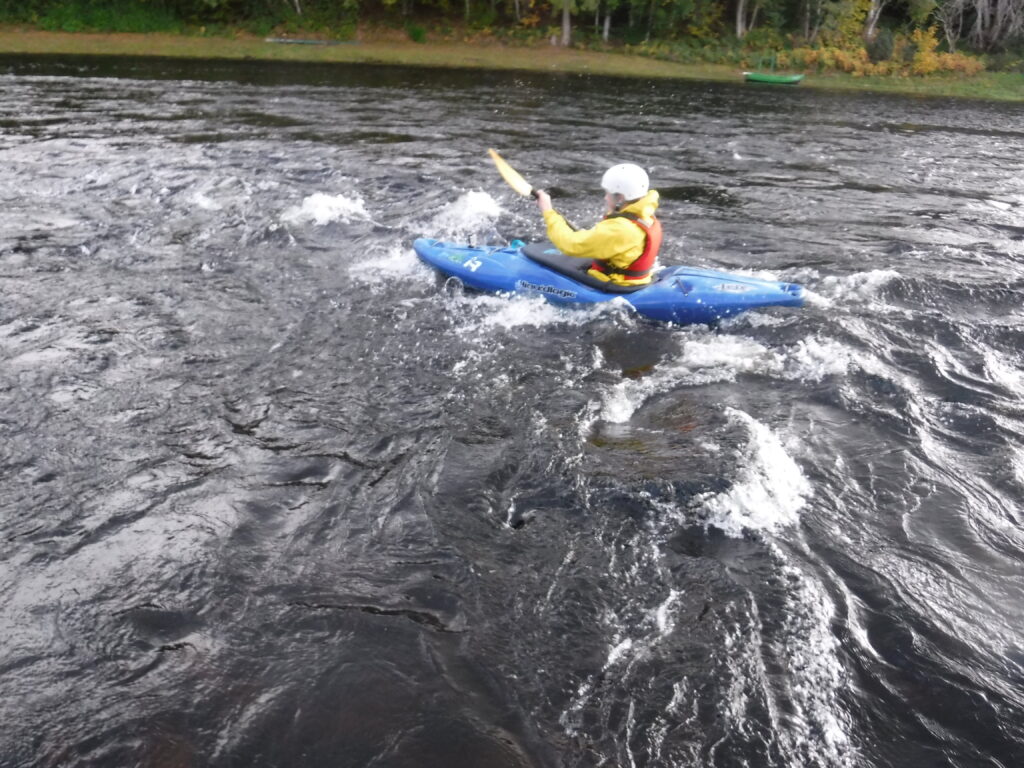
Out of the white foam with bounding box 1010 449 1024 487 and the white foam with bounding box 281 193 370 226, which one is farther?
the white foam with bounding box 281 193 370 226

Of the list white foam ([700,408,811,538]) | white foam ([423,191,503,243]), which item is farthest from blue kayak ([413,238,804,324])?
white foam ([423,191,503,243])

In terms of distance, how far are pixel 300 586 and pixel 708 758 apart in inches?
88.5

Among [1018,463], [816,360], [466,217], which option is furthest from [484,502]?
[466,217]

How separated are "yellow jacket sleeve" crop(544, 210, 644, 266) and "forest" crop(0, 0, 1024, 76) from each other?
20.9 metres

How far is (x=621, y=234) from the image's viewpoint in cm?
667

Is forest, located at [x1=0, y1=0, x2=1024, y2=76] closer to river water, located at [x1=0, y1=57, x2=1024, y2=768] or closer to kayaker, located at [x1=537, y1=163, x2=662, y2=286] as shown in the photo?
river water, located at [x1=0, y1=57, x2=1024, y2=768]

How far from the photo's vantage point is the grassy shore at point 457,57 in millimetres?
23531

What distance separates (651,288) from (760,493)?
9.14ft

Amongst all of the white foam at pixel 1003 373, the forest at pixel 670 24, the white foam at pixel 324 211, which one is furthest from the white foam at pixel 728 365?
the forest at pixel 670 24

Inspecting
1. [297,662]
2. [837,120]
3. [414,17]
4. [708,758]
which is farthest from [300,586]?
[414,17]

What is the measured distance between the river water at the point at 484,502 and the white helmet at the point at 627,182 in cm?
113

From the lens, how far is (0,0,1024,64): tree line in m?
26.0

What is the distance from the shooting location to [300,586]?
4.20 m

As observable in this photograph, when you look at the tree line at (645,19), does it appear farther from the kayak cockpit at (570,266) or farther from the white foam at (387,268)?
the kayak cockpit at (570,266)
